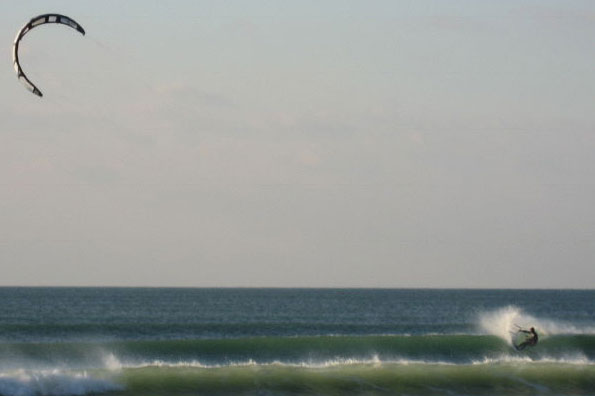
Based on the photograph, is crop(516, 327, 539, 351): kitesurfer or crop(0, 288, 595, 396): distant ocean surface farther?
crop(516, 327, 539, 351): kitesurfer

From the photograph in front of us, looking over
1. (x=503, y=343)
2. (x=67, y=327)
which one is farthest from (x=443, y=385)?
(x=67, y=327)

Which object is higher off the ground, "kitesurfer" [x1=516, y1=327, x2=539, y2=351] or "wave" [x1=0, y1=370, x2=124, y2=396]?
"kitesurfer" [x1=516, y1=327, x2=539, y2=351]

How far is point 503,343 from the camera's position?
36375 millimetres

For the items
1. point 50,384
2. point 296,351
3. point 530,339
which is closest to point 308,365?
point 296,351

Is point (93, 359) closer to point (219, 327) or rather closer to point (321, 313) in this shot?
point (219, 327)

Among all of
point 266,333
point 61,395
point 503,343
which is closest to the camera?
point 61,395

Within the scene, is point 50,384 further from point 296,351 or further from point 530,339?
point 530,339

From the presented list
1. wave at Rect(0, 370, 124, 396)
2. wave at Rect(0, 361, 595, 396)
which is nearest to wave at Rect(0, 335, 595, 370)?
wave at Rect(0, 361, 595, 396)

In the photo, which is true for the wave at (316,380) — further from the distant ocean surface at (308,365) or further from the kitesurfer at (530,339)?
the kitesurfer at (530,339)

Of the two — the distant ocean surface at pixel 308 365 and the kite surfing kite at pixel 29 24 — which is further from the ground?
the kite surfing kite at pixel 29 24

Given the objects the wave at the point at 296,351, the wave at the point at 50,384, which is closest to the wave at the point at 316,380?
the wave at the point at 50,384

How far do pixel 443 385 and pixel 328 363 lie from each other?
4149 mm

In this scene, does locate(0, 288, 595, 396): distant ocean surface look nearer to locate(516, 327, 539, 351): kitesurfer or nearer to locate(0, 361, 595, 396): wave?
locate(0, 361, 595, 396): wave

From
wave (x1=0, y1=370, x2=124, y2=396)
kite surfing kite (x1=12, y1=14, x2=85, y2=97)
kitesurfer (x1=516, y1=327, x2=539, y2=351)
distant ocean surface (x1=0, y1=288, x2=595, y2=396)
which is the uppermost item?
kite surfing kite (x1=12, y1=14, x2=85, y2=97)
